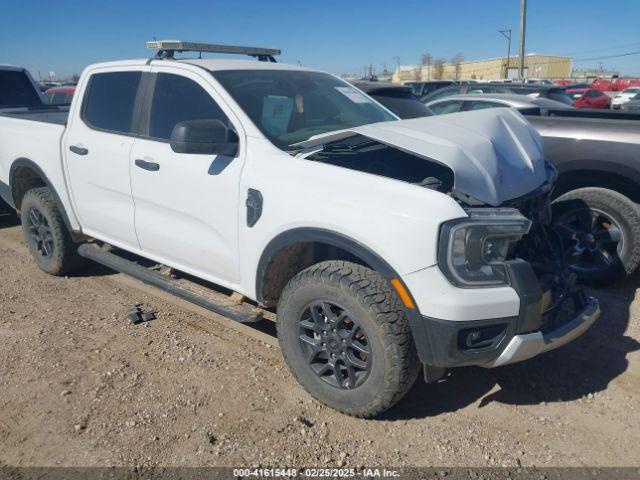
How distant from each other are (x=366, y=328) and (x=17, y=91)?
7.45m

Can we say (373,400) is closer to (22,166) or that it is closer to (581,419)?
(581,419)

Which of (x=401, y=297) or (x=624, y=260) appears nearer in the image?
(x=401, y=297)

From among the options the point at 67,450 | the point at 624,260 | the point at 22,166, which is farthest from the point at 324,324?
the point at 22,166

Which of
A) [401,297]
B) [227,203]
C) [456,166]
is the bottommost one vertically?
[401,297]

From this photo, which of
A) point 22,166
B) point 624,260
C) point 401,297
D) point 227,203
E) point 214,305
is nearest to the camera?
point 401,297

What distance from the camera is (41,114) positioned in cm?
617

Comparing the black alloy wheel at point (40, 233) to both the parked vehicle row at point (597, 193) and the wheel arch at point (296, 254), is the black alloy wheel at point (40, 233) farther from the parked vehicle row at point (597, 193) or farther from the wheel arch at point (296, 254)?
the parked vehicle row at point (597, 193)

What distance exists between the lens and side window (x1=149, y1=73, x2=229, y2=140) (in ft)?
12.1

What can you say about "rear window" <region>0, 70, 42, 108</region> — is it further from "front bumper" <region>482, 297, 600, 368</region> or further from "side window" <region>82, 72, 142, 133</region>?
"front bumper" <region>482, 297, 600, 368</region>

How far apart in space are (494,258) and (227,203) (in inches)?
62.2

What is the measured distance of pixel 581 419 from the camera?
10.3ft

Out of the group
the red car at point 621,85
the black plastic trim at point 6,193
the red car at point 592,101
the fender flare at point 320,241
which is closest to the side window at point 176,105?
the fender flare at point 320,241

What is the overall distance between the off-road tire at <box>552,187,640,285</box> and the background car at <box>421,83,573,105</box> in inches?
245

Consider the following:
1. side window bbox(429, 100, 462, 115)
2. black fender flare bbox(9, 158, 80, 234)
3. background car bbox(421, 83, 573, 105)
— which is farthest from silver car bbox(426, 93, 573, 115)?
black fender flare bbox(9, 158, 80, 234)
